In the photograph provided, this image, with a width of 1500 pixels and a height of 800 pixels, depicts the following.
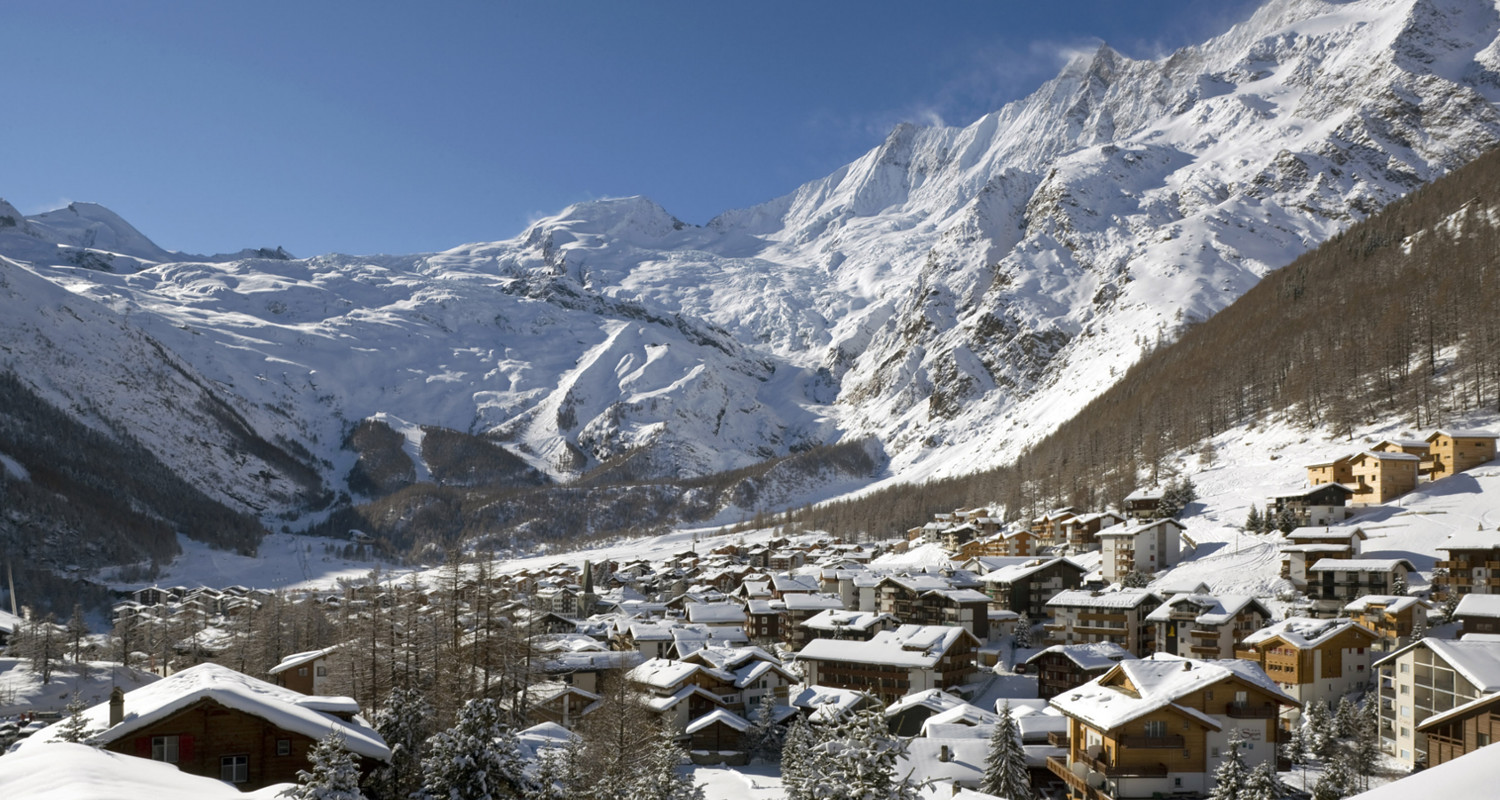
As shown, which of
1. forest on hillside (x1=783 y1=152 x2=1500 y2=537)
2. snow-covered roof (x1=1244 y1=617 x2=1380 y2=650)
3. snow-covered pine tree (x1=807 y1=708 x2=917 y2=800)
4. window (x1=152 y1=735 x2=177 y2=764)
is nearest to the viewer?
snow-covered pine tree (x1=807 y1=708 x2=917 y2=800)

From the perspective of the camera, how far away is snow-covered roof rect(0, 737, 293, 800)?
1104 cm

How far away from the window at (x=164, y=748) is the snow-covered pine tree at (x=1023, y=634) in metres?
54.8

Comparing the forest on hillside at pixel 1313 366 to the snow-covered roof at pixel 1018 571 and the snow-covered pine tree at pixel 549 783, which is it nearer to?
the snow-covered roof at pixel 1018 571

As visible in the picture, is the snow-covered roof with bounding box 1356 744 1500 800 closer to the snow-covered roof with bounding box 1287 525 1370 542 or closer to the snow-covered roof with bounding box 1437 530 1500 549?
the snow-covered roof with bounding box 1437 530 1500 549

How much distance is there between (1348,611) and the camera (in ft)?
159

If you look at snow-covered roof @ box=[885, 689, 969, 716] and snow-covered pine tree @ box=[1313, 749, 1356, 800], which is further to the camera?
snow-covered roof @ box=[885, 689, 969, 716]

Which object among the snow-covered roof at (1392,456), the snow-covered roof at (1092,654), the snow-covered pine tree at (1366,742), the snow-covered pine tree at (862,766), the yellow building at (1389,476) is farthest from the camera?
the yellow building at (1389,476)

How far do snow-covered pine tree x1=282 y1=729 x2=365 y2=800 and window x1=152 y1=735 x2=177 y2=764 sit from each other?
8.07 m

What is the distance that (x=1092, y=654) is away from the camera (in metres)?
48.4

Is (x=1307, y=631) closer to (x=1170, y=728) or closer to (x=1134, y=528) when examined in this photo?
(x=1170, y=728)

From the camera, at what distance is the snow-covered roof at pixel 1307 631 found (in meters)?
43.2

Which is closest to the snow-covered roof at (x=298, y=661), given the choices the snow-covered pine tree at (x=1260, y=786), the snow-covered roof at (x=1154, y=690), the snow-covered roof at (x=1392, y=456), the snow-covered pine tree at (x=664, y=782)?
the snow-covered pine tree at (x=664, y=782)

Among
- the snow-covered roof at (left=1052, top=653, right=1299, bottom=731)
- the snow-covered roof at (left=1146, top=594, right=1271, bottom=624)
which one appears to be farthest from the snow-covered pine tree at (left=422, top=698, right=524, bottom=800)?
the snow-covered roof at (left=1146, top=594, right=1271, bottom=624)

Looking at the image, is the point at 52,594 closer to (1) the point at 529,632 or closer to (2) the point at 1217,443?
(1) the point at 529,632
